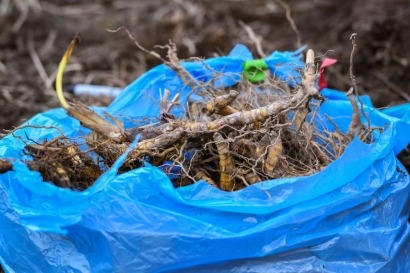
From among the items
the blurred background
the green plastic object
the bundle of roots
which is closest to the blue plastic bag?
the bundle of roots

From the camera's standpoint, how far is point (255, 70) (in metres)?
1.54

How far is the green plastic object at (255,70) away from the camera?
1.53 meters

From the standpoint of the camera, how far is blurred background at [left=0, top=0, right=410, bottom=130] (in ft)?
7.54

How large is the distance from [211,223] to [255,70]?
1.90 feet

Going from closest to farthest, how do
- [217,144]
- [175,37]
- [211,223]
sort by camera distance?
[211,223]
[217,144]
[175,37]

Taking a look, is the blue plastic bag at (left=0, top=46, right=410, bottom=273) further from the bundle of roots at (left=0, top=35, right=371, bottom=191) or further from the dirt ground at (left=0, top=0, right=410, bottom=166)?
the dirt ground at (left=0, top=0, right=410, bottom=166)

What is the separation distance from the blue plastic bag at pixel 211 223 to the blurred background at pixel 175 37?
82 cm

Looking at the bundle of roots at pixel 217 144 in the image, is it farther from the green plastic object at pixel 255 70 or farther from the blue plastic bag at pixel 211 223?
the green plastic object at pixel 255 70

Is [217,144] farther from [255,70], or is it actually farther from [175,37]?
[175,37]

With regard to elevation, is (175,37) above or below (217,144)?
below

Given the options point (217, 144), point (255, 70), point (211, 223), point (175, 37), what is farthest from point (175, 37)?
point (211, 223)

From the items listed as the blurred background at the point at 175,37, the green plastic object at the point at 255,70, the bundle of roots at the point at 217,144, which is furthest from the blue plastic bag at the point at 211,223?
the blurred background at the point at 175,37

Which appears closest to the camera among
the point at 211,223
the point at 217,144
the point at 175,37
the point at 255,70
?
the point at 211,223

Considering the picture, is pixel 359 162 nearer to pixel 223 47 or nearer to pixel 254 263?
pixel 254 263
